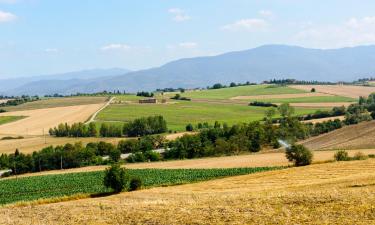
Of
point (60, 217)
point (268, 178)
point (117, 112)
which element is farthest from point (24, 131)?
point (60, 217)

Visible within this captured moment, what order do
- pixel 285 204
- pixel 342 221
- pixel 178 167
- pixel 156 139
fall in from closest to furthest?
pixel 342 221, pixel 285 204, pixel 178 167, pixel 156 139

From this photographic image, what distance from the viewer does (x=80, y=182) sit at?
78375 millimetres

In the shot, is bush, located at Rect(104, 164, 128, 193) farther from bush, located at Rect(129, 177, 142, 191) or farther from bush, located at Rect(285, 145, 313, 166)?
bush, located at Rect(285, 145, 313, 166)

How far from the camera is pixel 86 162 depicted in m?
107

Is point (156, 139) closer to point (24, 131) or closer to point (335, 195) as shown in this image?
point (24, 131)

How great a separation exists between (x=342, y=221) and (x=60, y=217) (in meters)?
18.9

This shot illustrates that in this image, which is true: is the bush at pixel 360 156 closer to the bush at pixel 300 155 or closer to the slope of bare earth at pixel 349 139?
the bush at pixel 300 155

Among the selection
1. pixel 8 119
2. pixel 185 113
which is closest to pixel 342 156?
pixel 185 113

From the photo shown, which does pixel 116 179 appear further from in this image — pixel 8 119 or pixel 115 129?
pixel 8 119

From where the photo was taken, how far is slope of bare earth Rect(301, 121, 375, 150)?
277 ft

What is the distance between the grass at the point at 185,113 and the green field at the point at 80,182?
64.6m

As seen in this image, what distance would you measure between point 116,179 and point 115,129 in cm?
8231

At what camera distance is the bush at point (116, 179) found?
2292 inches

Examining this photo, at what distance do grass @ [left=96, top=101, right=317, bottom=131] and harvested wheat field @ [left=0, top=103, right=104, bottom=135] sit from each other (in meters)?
7.86
